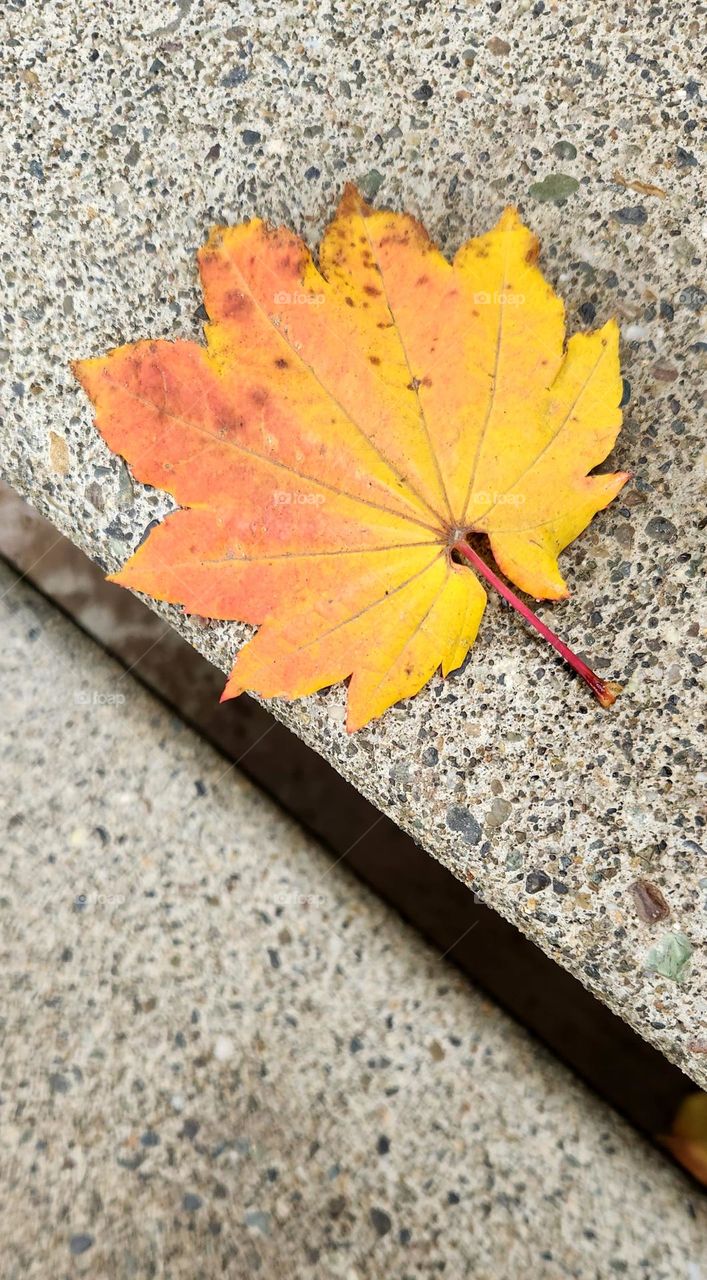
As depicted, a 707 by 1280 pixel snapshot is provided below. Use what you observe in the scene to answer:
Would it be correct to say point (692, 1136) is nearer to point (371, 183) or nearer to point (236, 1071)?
point (236, 1071)

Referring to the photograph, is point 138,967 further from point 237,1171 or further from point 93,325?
point 93,325

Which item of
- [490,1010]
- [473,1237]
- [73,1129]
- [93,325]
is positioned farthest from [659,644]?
[73,1129]

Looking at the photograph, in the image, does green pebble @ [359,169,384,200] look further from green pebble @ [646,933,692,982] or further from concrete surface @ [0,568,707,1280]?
green pebble @ [646,933,692,982]

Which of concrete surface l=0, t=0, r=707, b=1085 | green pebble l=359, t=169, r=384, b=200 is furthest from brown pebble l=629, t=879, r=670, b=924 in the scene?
green pebble l=359, t=169, r=384, b=200

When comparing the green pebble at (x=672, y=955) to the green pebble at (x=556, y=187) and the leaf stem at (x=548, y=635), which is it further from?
the green pebble at (x=556, y=187)

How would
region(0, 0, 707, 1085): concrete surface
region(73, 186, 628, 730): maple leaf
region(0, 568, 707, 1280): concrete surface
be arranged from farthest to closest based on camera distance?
region(0, 568, 707, 1280): concrete surface
region(0, 0, 707, 1085): concrete surface
region(73, 186, 628, 730): maple leaf

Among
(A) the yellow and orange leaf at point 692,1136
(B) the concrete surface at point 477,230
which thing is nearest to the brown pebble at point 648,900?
(B) the concrete surface at point 477,230
